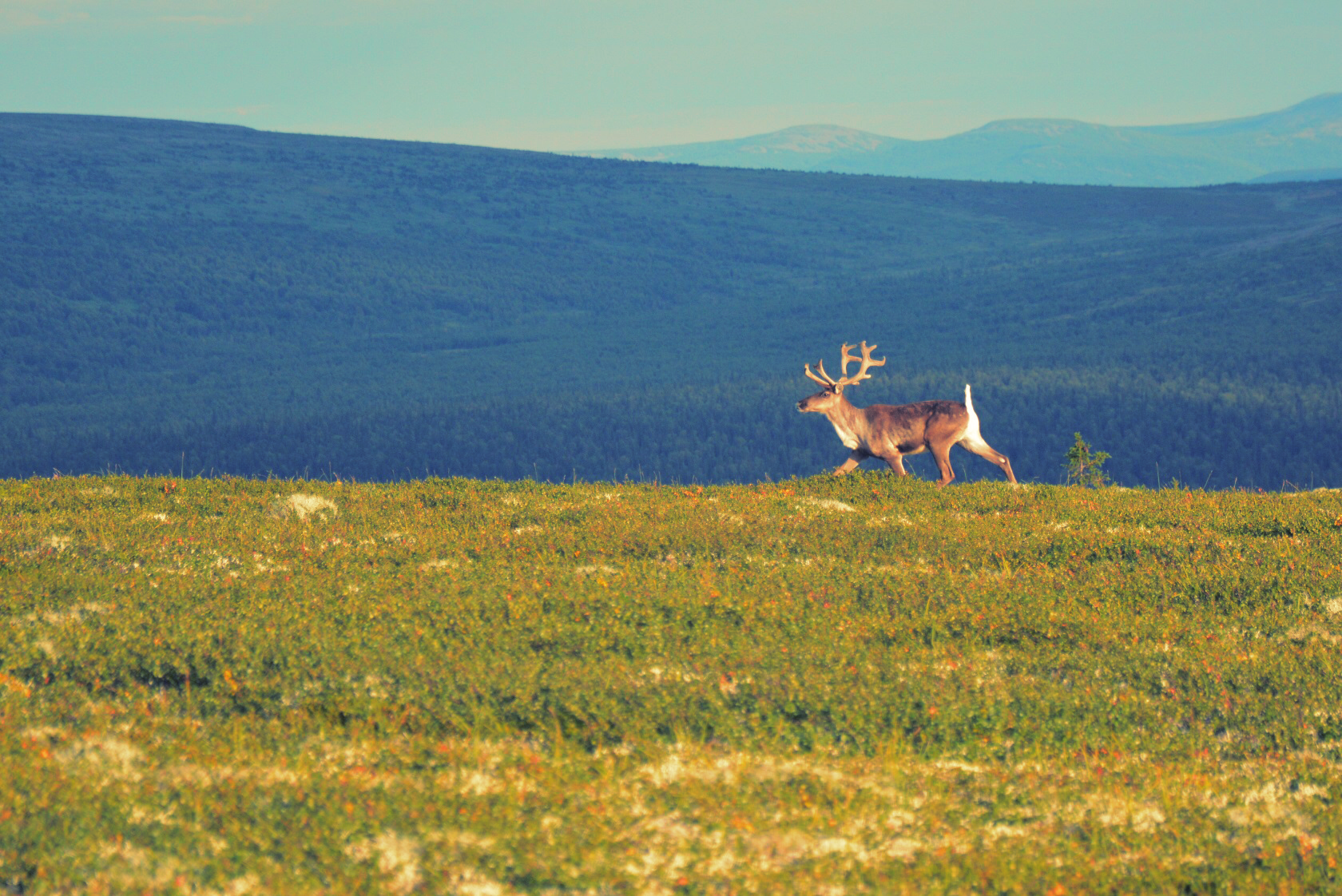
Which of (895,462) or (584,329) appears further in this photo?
(584,329)

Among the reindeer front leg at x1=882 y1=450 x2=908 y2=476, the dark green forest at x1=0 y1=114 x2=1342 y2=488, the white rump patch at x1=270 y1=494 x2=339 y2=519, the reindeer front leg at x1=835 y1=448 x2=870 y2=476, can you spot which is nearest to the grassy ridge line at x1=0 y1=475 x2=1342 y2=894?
the white rump patch at x1=270 y1=494 x2=339 y2=519

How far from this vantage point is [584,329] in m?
154

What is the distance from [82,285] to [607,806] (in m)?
157

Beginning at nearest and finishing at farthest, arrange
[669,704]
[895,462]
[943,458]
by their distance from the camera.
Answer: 1. [669,704]
2. [895,462]
3. [943,458]

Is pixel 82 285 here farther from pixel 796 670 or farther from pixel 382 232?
pixel 796 670

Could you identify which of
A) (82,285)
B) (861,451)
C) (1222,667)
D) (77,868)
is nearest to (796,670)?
(1222,667)

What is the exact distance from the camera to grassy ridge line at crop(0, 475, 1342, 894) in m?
6.56

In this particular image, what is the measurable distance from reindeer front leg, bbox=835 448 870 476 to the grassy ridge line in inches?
130

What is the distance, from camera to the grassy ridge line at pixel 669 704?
6.56 m

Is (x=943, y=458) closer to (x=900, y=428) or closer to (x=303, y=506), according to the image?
(x=900, y=428)

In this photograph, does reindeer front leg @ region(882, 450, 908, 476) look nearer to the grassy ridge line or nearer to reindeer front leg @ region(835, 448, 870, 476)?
reindeer front leg @ region(835, 448, 870, 476)

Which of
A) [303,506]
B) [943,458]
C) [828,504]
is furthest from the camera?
[943,458]

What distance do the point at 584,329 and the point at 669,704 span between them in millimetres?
146409

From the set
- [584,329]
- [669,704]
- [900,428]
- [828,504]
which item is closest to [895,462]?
[900,428]
